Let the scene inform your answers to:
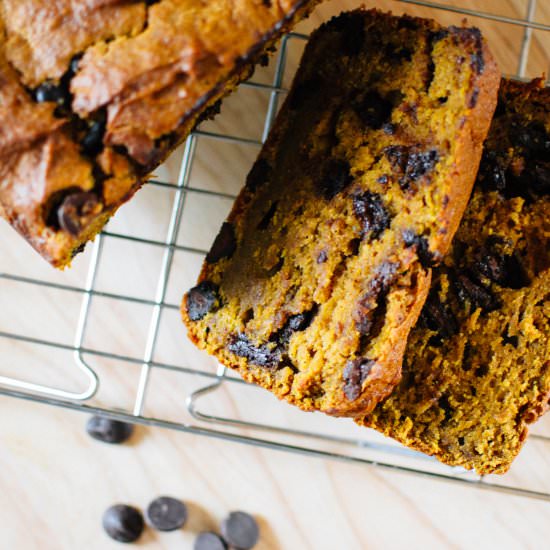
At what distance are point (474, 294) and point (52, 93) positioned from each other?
981 millimetres

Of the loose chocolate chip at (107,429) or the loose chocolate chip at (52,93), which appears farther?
the loose chocolate chip at (107,429)

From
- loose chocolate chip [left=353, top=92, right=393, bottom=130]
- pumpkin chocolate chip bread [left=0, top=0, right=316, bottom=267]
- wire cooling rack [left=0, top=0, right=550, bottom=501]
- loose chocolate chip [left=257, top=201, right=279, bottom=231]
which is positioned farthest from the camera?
wire cooling rack [left=0, top=0, right=550, bottom=501]

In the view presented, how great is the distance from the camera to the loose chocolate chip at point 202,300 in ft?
5.32

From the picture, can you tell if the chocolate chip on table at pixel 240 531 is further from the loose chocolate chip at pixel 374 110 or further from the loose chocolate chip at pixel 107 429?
the loose chocolate chip at pixel 374 110

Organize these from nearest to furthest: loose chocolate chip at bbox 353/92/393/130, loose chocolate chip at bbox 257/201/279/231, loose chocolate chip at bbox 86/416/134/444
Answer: loose chocolate chip at bbox 353/92/393/130 → loose chocolate chip at bbox 257/201/279/231 → loose chocolate chip at bbox 86/416/134/444

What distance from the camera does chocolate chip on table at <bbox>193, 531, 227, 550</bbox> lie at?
A: 84.5 inches

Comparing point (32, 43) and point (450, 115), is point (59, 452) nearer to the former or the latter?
point (32, 43)

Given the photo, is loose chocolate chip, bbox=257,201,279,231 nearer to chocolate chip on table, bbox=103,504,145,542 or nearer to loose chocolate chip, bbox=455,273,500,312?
loose chocolate chip, bbox=455,273,500,312

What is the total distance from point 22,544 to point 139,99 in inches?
62.1

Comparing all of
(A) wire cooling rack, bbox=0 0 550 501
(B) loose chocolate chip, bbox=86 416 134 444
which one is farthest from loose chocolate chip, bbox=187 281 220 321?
(B) loose chocolate chip, bbox=86 416 134 444

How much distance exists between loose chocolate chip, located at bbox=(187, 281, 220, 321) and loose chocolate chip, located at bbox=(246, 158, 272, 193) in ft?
0.80

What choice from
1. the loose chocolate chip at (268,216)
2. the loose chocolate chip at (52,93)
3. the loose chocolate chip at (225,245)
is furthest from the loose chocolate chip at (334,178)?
Result: the loose chocolate chip at (52,93)

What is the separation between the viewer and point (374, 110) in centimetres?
149

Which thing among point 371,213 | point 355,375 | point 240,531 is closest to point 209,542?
point 240,531
